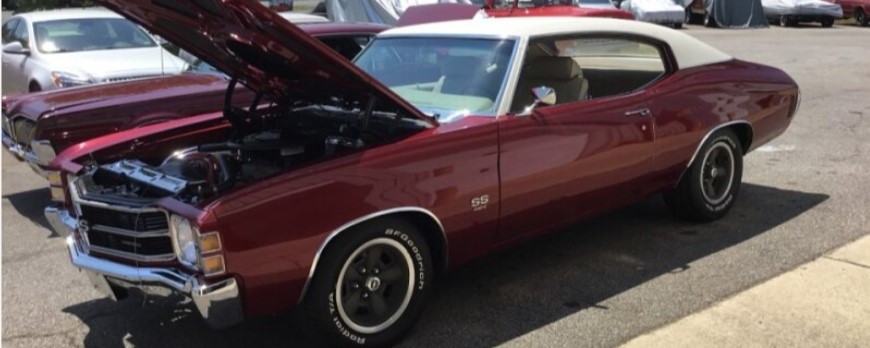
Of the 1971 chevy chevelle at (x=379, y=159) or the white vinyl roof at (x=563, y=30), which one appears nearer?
the 1971 chevy chevelle at (x=379, y=159)

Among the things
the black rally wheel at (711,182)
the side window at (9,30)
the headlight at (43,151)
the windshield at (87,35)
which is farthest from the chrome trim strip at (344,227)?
the side window at (9,30)

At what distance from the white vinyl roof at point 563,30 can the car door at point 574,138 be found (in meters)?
0.07

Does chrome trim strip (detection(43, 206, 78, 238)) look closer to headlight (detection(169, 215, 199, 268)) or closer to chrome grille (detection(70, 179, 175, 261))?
chrome grille (detection(70, 179, 175, 261))

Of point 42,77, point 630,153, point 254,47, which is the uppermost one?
point 254,47

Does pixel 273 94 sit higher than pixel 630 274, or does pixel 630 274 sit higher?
pixel 273 94

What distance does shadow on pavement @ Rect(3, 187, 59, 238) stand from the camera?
604 cm

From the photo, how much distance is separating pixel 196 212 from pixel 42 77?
645cm

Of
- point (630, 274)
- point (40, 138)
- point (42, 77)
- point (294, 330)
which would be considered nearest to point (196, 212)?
point (294, 330)

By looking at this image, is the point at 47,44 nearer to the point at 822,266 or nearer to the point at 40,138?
the point at 40,138

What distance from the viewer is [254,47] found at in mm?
3527

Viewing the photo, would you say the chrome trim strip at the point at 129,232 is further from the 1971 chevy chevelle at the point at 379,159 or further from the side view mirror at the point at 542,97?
the side view mirror at the point at 542,97

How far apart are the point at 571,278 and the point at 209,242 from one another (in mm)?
2144

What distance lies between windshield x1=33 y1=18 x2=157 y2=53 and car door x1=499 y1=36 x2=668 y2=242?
20.2ft

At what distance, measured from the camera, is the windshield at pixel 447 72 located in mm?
4145
